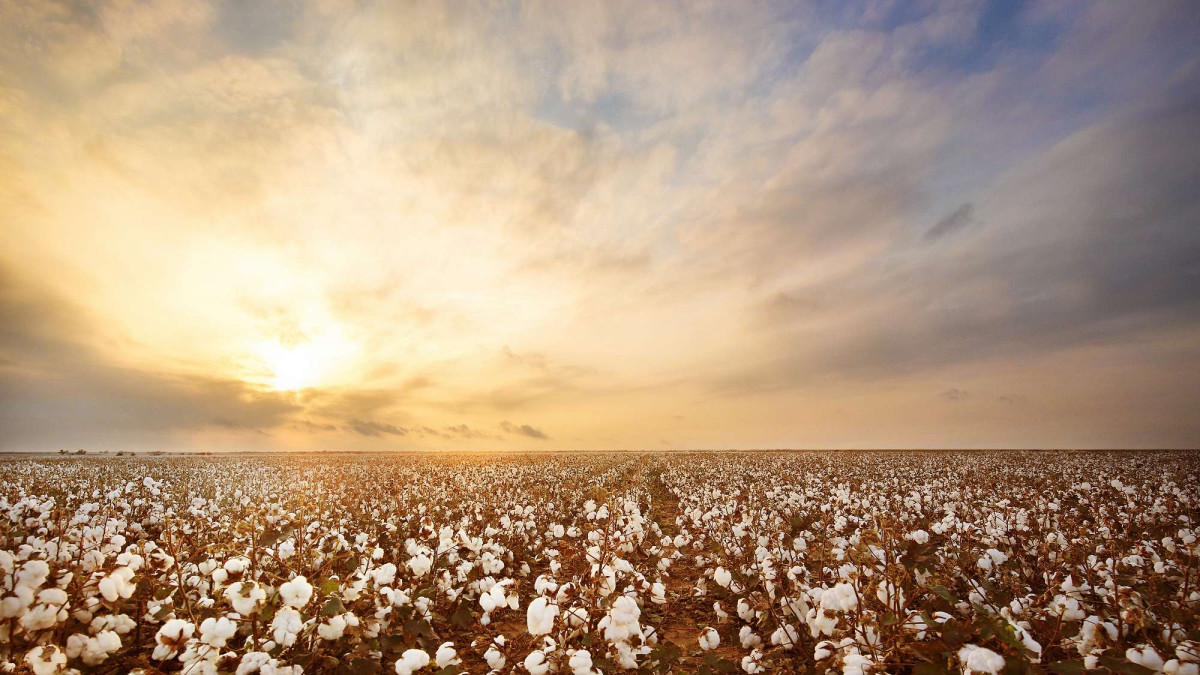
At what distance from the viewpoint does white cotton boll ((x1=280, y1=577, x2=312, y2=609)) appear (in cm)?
362

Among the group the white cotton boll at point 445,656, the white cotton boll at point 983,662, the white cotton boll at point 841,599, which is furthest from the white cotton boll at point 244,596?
the white cotton boll at point 983,662

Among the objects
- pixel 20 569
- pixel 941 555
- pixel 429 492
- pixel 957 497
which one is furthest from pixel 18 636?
pixel 957 497

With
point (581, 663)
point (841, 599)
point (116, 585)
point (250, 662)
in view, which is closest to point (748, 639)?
point (841, 599)

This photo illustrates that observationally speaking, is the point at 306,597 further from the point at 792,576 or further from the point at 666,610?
the point at 666,610

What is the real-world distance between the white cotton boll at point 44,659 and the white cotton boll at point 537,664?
9.40 ft

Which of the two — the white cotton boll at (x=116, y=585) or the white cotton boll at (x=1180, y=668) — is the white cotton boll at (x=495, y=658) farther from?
the white cotton boll at (x=1180, y=668)

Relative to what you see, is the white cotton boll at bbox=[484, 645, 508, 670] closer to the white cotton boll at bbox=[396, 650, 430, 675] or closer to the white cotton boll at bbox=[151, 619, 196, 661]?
the white cotton boll at bbox=[396, 650, 430, 675]

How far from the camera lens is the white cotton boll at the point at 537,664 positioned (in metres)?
3.49

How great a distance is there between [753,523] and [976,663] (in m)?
5.80

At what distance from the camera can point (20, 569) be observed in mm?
3189

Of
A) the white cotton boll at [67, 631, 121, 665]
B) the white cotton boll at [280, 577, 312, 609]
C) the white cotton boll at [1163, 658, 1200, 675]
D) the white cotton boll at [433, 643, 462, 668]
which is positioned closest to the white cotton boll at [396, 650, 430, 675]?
the white cotton boll at [433, 643, 462, 668]

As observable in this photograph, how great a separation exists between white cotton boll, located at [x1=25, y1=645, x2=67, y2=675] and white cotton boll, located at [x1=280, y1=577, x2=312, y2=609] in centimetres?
119

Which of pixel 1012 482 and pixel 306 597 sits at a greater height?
pixel 306 597

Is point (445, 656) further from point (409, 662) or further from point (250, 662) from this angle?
point (250, 662)
